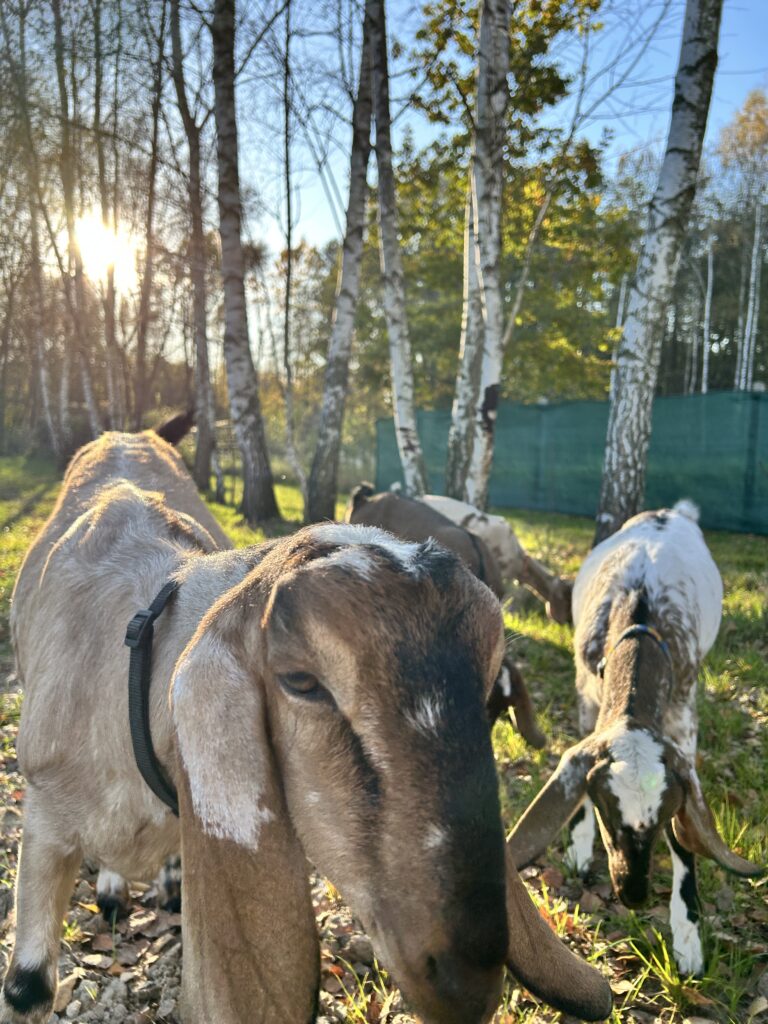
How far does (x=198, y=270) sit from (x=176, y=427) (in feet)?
45.3

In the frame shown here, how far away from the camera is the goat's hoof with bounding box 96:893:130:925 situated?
121 inches

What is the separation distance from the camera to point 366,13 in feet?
35.5

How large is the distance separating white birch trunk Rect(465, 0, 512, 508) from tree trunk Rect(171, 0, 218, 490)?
7.88 metres

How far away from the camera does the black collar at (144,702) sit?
1743 millimetres

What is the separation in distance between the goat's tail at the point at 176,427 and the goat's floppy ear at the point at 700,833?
12.7 ft

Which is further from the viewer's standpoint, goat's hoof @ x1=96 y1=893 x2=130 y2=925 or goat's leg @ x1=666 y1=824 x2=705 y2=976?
goat's hoof @ x1=96 y1=893 x2=130 y2=925

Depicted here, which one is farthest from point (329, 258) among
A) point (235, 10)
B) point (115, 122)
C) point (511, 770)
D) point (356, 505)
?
point (511, 770)

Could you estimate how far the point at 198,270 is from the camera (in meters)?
17.4

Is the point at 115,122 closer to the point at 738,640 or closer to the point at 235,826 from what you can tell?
the point at 738,640

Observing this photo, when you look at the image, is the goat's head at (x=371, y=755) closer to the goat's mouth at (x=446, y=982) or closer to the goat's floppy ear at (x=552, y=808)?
the goat's mouth at (x=446, y=982)

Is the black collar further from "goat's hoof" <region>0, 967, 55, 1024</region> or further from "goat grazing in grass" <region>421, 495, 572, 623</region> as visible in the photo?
"goat grazing in grass" <region>421, 495, 572, 623</region>

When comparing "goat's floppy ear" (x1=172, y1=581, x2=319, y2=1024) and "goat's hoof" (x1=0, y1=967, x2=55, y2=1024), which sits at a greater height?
"goat's floppy ear" (x1=172, y1=581, x2=319, y2=1024)

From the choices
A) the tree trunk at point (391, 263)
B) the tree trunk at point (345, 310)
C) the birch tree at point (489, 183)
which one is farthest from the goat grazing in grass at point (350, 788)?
the tree trunk at point (345, 310)

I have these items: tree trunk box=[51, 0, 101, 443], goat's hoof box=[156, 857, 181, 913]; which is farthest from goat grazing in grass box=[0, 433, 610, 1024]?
tree trunk box=[51, 0, 101, 443]
